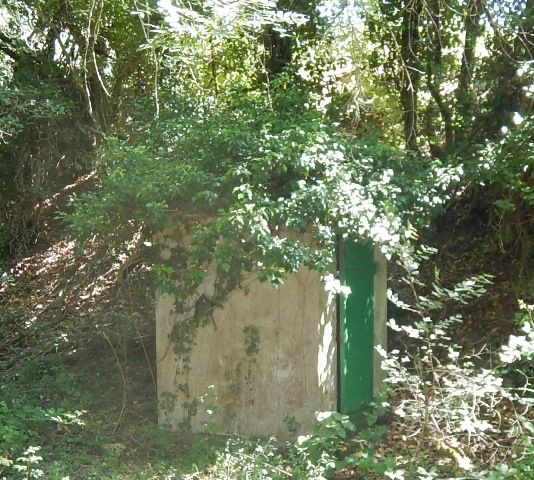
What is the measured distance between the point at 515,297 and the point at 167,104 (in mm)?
4972

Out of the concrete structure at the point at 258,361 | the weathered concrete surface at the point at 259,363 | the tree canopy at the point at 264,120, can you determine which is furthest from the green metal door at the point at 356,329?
the tree canopy at the point at 264,120

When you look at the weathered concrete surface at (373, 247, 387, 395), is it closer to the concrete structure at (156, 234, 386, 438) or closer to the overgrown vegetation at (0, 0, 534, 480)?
the overgrown vegetation at (0, 0, 534, 480)

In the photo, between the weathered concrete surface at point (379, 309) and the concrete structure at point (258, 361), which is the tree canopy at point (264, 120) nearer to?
the concrete structure at point (258, 361)

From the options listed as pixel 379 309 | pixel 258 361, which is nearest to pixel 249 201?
pixel 258 361

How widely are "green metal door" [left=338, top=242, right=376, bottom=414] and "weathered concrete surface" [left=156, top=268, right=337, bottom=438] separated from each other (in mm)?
158

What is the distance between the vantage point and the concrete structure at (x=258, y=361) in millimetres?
6785

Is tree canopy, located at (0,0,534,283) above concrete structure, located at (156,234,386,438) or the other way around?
above

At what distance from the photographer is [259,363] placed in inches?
275

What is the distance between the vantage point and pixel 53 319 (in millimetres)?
9523

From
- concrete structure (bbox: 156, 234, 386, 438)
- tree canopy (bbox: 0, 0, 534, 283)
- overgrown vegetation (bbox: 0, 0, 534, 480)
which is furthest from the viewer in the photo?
concrete structure (bbox: 156, 234, 386, 438)

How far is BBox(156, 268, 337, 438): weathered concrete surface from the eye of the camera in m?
6.79

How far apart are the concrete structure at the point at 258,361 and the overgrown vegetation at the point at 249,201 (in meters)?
0.24

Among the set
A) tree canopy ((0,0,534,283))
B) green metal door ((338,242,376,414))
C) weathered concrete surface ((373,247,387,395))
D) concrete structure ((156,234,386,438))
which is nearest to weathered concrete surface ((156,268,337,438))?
concrete structure ((156,234,386,438))

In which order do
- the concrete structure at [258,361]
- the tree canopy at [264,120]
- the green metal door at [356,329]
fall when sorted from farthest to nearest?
the green metal door at [356,329] < the concrete structure at [258,361] < the tree canopy at [264,120]
